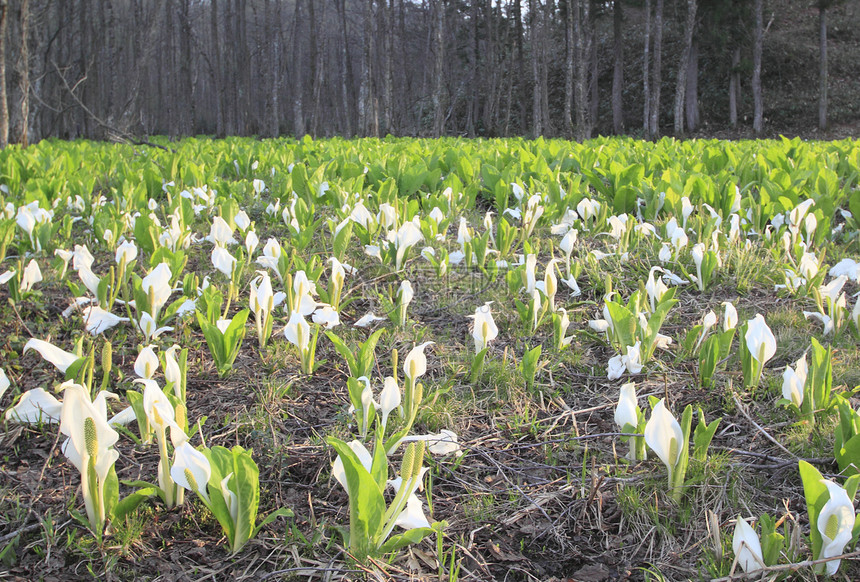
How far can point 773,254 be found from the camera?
323 centimetres

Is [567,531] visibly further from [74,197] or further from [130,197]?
[74,197]

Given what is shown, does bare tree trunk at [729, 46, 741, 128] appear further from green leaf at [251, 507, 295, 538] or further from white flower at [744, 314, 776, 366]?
green leaf at [251, 507, 295, 538]

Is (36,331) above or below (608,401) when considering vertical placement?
above

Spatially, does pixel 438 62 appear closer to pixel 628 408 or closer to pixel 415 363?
pixel 415 363

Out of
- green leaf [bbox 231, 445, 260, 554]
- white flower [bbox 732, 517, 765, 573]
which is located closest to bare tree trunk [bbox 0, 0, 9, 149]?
green leaf [bbox 231, 445, 260, 554]

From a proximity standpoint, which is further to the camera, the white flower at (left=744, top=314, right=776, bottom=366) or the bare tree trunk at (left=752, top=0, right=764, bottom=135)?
the bare tree trunk at (left=752, top=0, right=764, bottom=135)

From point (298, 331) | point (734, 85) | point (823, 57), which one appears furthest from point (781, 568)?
point (734, 85)

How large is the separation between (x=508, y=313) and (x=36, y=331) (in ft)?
6.44

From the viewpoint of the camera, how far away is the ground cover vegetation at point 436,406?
1.37 meters

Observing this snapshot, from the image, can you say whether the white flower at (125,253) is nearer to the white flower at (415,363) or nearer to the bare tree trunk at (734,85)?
the white flower at (415,363)

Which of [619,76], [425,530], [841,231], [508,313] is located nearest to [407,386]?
[425,530]

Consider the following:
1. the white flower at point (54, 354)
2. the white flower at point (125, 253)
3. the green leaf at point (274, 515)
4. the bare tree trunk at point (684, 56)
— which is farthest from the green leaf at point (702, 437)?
the bare tree trunk at point (684, 56)

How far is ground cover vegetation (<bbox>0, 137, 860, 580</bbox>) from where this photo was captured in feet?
4.48

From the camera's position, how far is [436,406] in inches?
78.4
